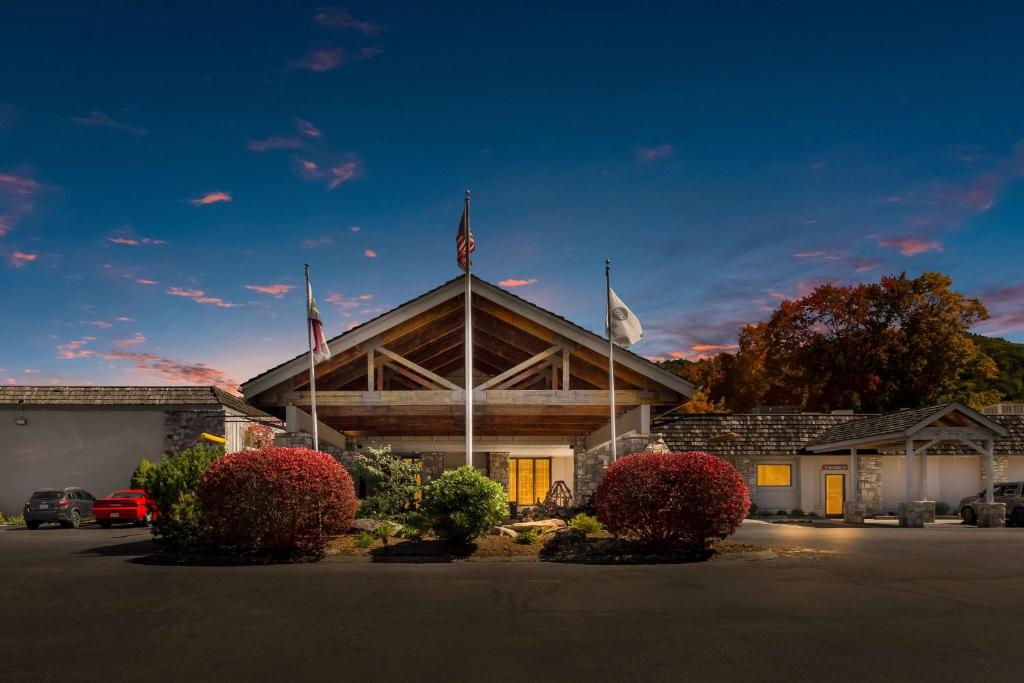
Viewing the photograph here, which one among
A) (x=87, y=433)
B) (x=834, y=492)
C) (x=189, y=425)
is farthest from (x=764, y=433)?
(x=87, y=433)

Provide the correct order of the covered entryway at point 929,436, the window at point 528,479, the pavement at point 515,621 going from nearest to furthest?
the pavement at point 515,621 → the covered entryway at point 929,436 → the window at point 528,479

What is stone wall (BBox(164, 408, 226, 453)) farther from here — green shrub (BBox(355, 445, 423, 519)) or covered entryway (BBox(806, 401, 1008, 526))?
covered entryway (BBox(806, 401, 1008, 526))

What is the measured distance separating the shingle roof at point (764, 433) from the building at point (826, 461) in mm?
41

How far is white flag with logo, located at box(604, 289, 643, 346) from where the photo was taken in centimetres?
2122

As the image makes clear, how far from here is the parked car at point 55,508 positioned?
93.9 ft

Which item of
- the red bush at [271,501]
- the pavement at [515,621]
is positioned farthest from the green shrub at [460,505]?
the red bush at [271,501]

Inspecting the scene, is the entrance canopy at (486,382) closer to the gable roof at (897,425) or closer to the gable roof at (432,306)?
the gable roof at (432,306)

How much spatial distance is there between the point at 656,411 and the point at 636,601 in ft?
46.7

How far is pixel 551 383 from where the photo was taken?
25.7 m

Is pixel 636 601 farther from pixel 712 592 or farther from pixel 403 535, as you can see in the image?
pixel 403 535

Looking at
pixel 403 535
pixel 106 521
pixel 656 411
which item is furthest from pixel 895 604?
pixel 106 521

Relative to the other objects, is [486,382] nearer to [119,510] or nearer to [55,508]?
[119,510]

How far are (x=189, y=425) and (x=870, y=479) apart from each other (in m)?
27.6

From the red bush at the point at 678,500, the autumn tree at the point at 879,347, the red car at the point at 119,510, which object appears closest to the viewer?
the red bush at the point at 678,500
